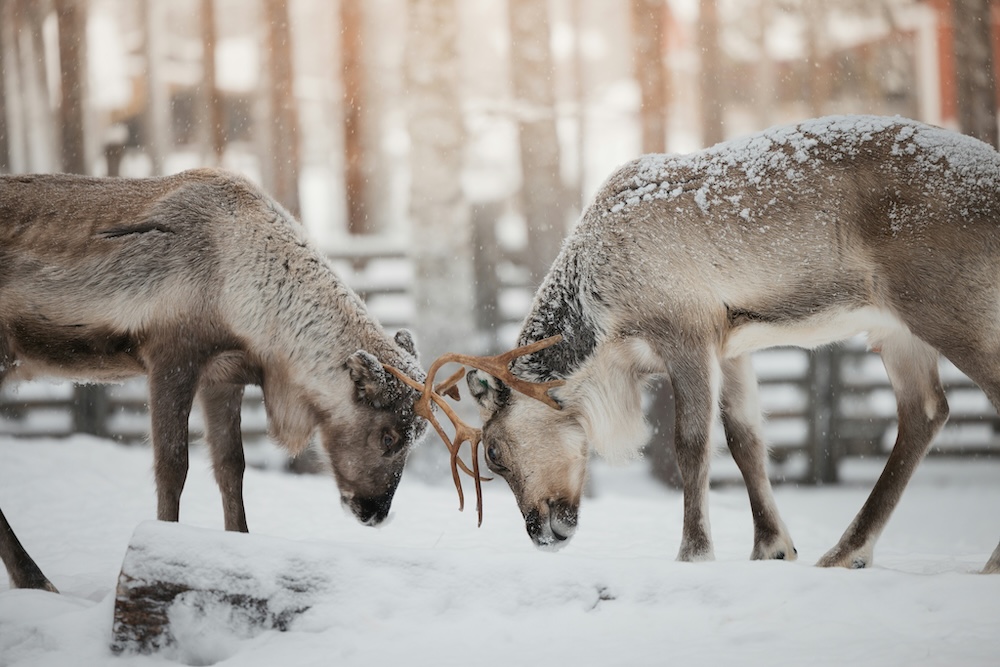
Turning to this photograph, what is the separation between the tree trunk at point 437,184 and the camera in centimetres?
670

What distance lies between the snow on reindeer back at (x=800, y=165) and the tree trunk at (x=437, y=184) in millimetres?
2909

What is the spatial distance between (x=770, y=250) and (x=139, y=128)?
31.7 feet

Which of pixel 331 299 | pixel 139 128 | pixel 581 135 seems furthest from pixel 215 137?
pixel 331 299

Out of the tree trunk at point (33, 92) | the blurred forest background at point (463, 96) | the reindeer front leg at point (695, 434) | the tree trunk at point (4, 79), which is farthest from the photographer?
the tree trunk at point (33, 92)

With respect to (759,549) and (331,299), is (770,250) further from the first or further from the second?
(331,299)

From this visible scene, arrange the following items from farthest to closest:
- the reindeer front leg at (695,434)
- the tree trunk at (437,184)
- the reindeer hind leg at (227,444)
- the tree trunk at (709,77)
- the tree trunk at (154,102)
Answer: the tree trunk at (154,102) < the tree trunk at (709,77) < the tree trunk at (437,184) < the reindeer hind leg at (227,444) < the reindeer front leg at (695,434)

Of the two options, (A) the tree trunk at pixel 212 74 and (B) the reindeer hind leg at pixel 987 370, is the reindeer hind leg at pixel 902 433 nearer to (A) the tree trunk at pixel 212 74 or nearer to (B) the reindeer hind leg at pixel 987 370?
(B) the reindeer hind leg at pixel 987 370

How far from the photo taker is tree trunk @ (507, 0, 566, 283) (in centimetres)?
707

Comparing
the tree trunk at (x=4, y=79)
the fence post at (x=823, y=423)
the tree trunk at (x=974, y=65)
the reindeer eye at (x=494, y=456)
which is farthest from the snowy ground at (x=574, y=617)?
the tree trunk at (x=4, y=79)

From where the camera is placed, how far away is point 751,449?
4016 mm

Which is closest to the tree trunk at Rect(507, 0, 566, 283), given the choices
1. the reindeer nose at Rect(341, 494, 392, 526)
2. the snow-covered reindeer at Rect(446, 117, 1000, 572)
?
the snow-covered reindeer at Rect(446, 117, 1000, 572)

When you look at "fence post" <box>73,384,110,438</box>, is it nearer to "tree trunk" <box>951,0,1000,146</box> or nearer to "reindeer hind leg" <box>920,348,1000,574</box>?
"reindeer hind leg" <box>920,348,1000,574</box>

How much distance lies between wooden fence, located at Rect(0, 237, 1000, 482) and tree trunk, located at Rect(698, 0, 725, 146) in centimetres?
215

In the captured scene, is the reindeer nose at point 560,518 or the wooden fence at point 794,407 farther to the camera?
the wooden fence at point 794,407
